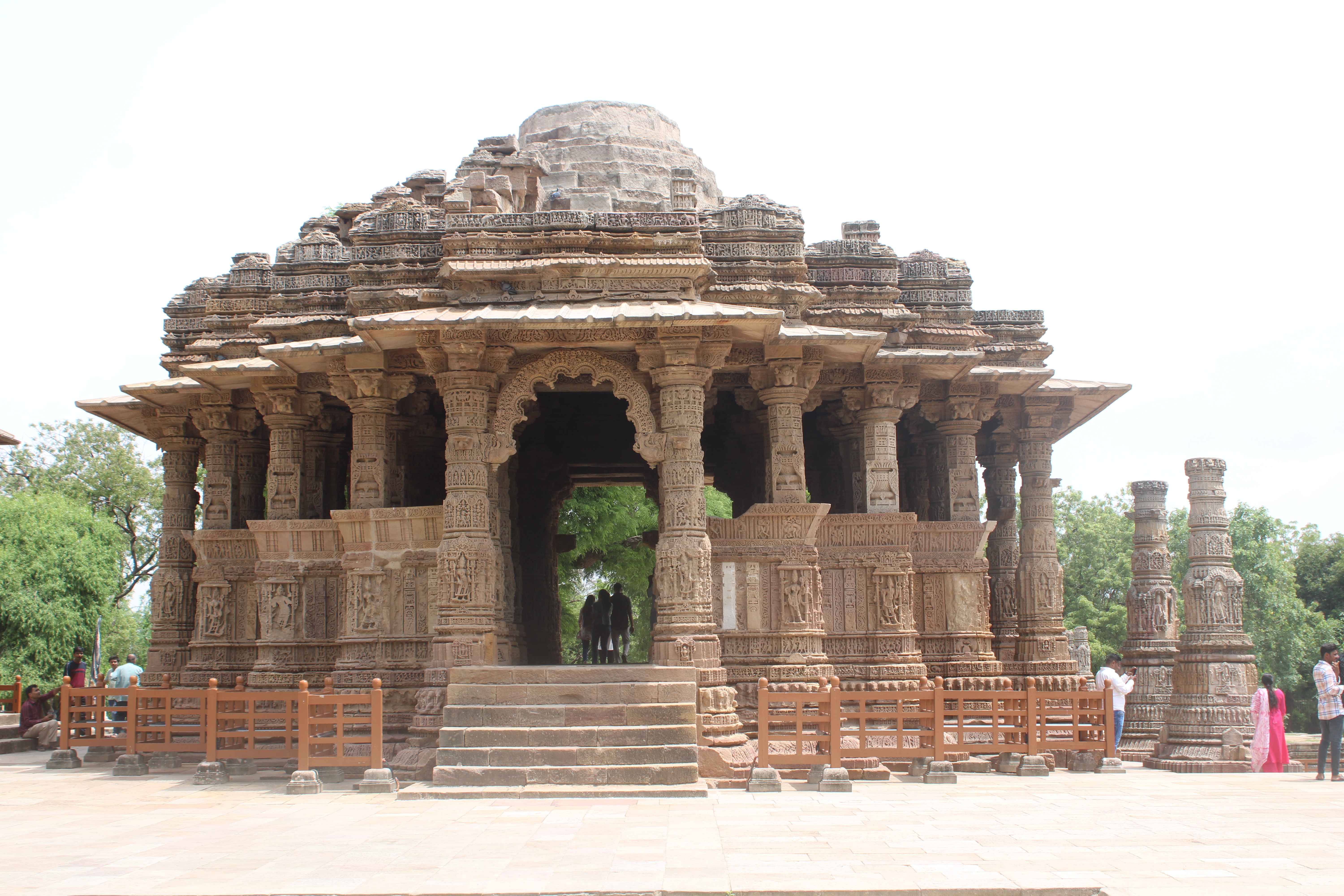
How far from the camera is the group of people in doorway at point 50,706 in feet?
47.2

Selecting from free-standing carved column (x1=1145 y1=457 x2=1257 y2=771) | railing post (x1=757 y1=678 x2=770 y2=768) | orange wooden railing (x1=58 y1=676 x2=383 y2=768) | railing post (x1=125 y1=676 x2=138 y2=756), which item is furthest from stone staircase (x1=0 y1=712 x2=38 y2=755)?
free-standing carved column (x1=1145 y1=457 x2=1257 y2=771)

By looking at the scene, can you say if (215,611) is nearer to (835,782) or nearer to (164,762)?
(164,762)

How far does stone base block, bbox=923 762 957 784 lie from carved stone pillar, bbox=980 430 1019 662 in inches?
160

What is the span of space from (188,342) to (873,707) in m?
10.2

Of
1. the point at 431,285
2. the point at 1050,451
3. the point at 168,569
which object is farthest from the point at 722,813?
the point at 168,569

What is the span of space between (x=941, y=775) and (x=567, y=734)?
11.3 feet

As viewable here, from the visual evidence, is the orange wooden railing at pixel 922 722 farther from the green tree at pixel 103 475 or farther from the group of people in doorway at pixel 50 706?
the green tree at pixel 103 475

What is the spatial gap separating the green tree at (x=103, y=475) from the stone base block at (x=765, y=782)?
29.2m

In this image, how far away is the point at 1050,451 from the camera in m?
15.1

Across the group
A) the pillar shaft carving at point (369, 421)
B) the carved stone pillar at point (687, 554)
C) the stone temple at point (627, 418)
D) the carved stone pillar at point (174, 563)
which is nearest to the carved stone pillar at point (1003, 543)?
the stone temple at point (627, 418)

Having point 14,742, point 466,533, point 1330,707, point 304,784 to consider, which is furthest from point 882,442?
point 14,742

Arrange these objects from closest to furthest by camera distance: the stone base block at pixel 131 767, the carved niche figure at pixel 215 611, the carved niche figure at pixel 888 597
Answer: the stone base block at pixel 131 767 < the carved niche figure at pixel 888 597 < the carved niche figure at pixel 215 611

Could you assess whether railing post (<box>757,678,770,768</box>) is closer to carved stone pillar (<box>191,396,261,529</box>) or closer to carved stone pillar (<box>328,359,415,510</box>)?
carved stone pillar (<box>328,359,415,510</box>)

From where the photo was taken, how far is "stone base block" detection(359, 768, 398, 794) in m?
9.88
